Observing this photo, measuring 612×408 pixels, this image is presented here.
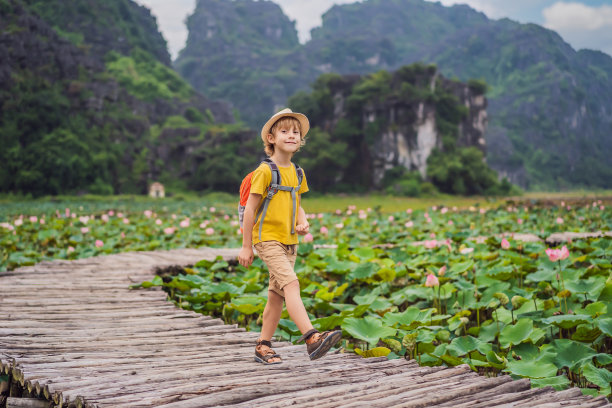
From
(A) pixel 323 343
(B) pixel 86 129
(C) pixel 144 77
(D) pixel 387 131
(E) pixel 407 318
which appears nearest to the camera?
(A) pixel 323 343

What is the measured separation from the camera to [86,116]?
36.2 metres

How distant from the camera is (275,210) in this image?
2256 mm

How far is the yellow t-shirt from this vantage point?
7.28 feet

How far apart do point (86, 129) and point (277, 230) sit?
36.7 m

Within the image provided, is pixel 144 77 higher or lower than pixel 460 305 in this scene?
higher

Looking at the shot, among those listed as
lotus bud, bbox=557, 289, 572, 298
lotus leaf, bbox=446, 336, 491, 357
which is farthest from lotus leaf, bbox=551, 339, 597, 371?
lotus bud, bbox=557, 289, 572, 298

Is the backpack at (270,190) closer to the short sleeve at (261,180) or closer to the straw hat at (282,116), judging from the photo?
the short sleeve at (261,180)

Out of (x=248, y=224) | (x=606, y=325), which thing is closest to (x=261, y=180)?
(x=248, y=224)

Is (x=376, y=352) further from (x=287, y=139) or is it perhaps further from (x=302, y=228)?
(x=287, y=139)

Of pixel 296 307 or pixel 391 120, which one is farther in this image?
pixel 391 120

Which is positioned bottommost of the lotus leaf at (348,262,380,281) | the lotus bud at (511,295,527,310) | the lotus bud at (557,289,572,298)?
the lotus leaf at (348,262,380,281)

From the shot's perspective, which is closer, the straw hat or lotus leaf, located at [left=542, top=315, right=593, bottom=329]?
the straw hat

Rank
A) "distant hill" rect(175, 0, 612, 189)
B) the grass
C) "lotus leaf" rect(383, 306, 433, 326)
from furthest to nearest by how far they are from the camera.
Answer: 1. "distant hill" rect(175, 0, 612, 189)
2. the grass
3. "lotus leaf" rect(383, 306, 433, 326)

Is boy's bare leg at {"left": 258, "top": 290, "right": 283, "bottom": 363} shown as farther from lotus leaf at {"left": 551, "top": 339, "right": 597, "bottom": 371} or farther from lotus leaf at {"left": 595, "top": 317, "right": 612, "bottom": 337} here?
lotus leaf at {"left": 595, "top": 317, "right": 612, "bottom": 337}
